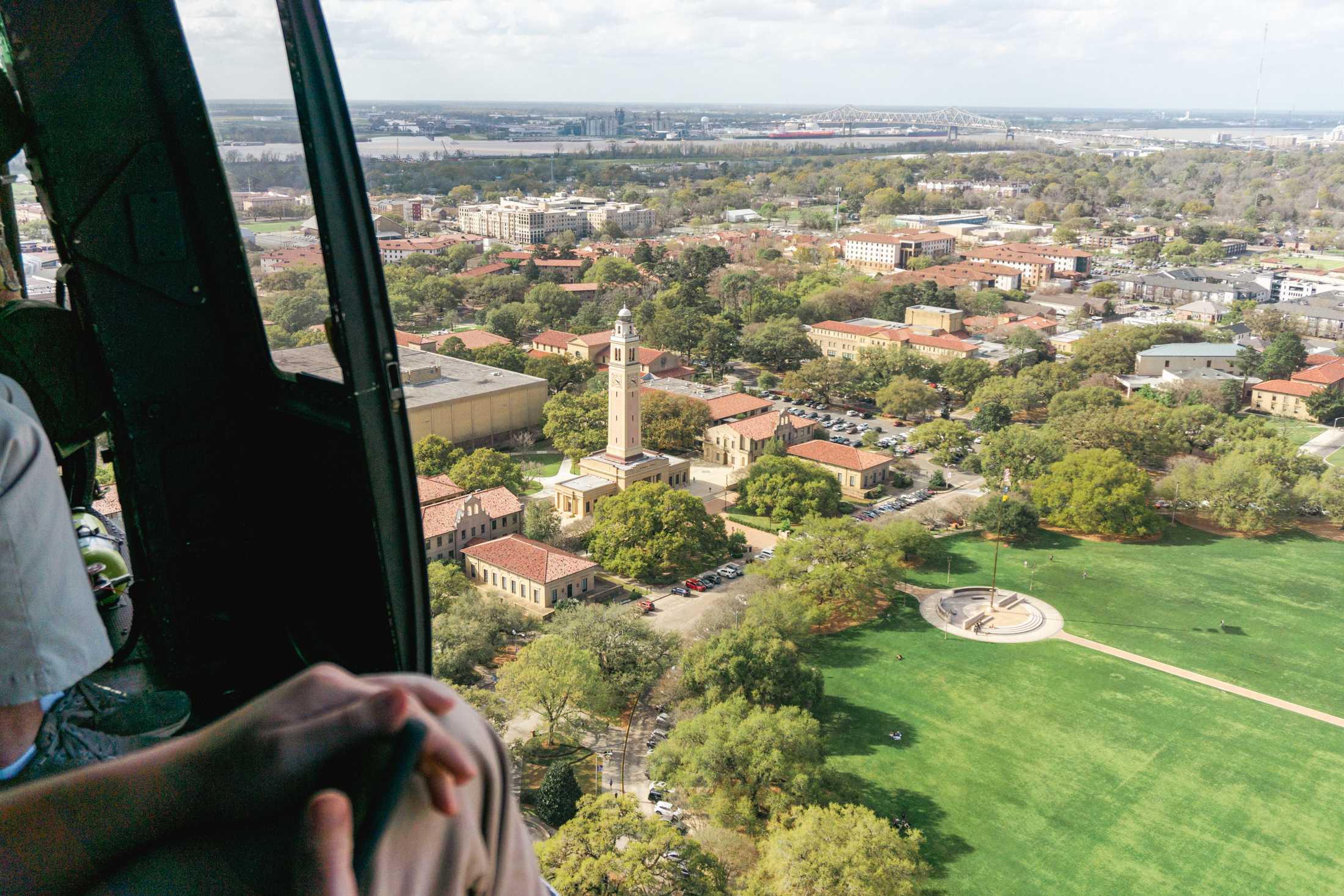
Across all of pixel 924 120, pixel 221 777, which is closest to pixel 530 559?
pixel 221 777

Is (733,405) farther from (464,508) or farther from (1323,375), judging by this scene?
(1323,375)

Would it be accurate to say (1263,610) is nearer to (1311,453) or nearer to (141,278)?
(1311,453)

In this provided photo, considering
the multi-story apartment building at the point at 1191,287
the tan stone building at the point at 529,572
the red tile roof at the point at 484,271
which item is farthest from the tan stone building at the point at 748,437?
the multi-story apartment building at the point at 1191,287

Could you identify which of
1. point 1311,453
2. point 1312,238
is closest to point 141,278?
point 1311,453

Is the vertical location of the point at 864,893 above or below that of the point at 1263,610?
above

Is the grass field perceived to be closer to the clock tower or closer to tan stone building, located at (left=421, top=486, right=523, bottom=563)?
the clock tower

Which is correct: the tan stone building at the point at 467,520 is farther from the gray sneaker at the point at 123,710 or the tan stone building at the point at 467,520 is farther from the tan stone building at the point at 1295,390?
the tan stone building at the point at 1295,390

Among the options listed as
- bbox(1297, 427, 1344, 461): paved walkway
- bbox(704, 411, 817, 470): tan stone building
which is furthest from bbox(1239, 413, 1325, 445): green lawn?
bbox(704, 411, 817, 470): tan stone building
